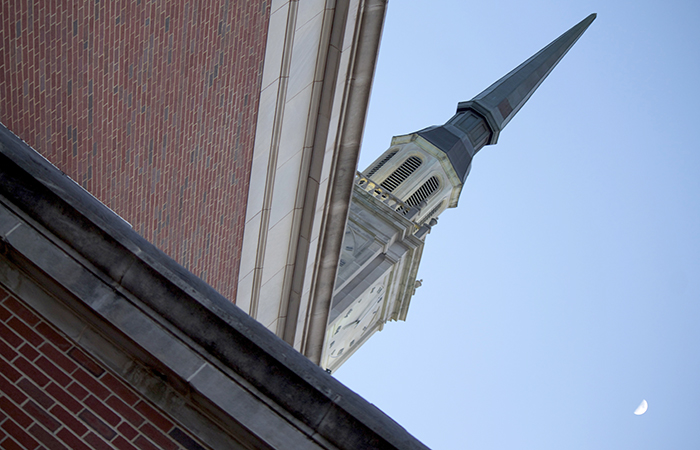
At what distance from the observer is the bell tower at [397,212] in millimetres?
32000

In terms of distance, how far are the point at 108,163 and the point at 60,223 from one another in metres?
3.59

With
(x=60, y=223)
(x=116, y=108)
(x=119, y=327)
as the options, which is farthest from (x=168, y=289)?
(x=116, y=108)

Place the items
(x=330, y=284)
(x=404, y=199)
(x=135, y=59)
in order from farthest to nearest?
(x=404, y=199), (x=330, y=284), (x=135, y=59)

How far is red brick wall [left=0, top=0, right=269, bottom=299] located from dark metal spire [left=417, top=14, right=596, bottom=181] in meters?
37.6

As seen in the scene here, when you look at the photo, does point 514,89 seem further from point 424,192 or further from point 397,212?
point 397,212

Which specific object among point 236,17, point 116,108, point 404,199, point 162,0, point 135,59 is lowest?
point 116,108

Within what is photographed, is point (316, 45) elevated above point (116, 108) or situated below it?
above

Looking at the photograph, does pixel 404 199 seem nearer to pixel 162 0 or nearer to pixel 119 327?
pixel 162 0

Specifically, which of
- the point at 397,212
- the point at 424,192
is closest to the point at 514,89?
the point at 424,192

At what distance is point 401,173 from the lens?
1731 inches

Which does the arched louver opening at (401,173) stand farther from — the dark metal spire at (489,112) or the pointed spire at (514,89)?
the pointed spire at (514,89)

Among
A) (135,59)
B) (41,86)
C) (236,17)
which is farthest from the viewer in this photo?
(236,17)

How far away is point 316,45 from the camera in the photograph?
30.9 feet

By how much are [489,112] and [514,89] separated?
236 inches
